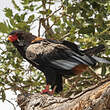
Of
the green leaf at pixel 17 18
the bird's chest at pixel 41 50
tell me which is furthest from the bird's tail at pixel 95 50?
the green leaf at pixel 17 18

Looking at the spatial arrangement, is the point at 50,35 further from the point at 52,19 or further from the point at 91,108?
the point at 91,108

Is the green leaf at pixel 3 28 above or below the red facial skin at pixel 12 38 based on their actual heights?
above

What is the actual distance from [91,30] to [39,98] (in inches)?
34.1

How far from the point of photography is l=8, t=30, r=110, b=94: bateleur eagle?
354cm

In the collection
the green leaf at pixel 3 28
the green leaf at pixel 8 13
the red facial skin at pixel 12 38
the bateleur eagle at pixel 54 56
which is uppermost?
the green leaf at pixel 8 13

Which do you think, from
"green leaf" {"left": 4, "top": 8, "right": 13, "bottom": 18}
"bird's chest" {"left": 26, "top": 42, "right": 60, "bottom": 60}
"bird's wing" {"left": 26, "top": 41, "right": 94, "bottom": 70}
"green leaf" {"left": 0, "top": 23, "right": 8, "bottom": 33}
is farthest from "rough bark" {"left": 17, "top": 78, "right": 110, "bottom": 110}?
"green leaf" {"left": 4, "top": 8, "right": 13, "bottom": 18}

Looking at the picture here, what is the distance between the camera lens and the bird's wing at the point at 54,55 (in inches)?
141

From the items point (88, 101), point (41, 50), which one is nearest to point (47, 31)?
point (41, 50)

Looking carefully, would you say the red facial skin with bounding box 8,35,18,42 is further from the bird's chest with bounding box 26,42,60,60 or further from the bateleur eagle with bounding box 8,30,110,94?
the bird's chest with bounding box 26,42,60,60

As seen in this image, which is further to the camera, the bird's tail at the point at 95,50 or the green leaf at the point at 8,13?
the green leaf at the point at 8,13

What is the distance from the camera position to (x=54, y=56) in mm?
3791

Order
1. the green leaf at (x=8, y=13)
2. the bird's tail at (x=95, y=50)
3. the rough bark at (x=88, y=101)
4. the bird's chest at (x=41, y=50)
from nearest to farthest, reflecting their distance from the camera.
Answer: the rough bark at (x=88, y=101) → the bird's tail at (x=95, y=50) → the bird's chest at (x=41, y=50) → the green leaf at (x=8, y=13)

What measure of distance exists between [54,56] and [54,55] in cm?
1

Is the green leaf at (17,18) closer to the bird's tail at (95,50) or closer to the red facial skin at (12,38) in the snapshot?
the red facial skin at (12,38)
